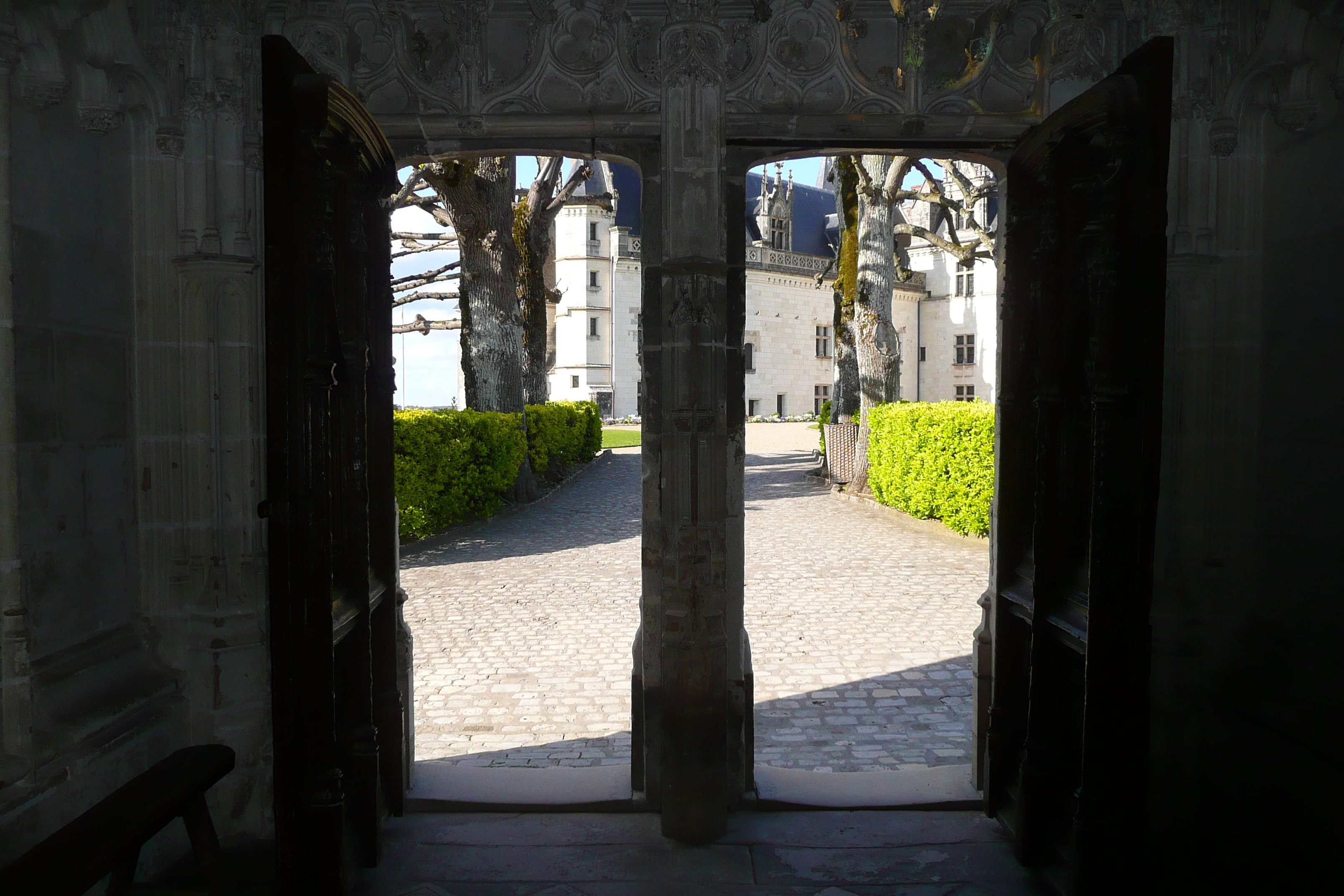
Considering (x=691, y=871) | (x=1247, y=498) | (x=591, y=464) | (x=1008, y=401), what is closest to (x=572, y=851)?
(x=691, y=871)

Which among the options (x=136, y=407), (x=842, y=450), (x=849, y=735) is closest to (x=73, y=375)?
(x=136, y=407)

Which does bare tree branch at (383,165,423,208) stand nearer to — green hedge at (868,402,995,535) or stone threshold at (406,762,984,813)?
green hedge at (868,402,995,535)

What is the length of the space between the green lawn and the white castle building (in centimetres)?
700

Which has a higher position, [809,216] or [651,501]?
[809,216]

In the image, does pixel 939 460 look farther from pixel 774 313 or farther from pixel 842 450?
pixel 774 313

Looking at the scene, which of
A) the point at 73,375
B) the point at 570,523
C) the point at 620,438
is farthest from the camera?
the point at 620,438

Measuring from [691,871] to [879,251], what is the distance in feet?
38.3

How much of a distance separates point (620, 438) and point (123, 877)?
85.1 feet

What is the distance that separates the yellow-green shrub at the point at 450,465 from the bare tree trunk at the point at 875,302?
5.42m

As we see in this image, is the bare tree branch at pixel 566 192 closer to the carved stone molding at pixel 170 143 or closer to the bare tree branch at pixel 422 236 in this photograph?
the bare tree branch at pixel 422 236

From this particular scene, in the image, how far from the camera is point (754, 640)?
6.09 metres

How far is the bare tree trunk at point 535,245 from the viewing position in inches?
561

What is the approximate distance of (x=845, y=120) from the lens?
9.88ft

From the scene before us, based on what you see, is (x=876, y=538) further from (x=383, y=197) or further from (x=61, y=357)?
(x=61, y=357)
